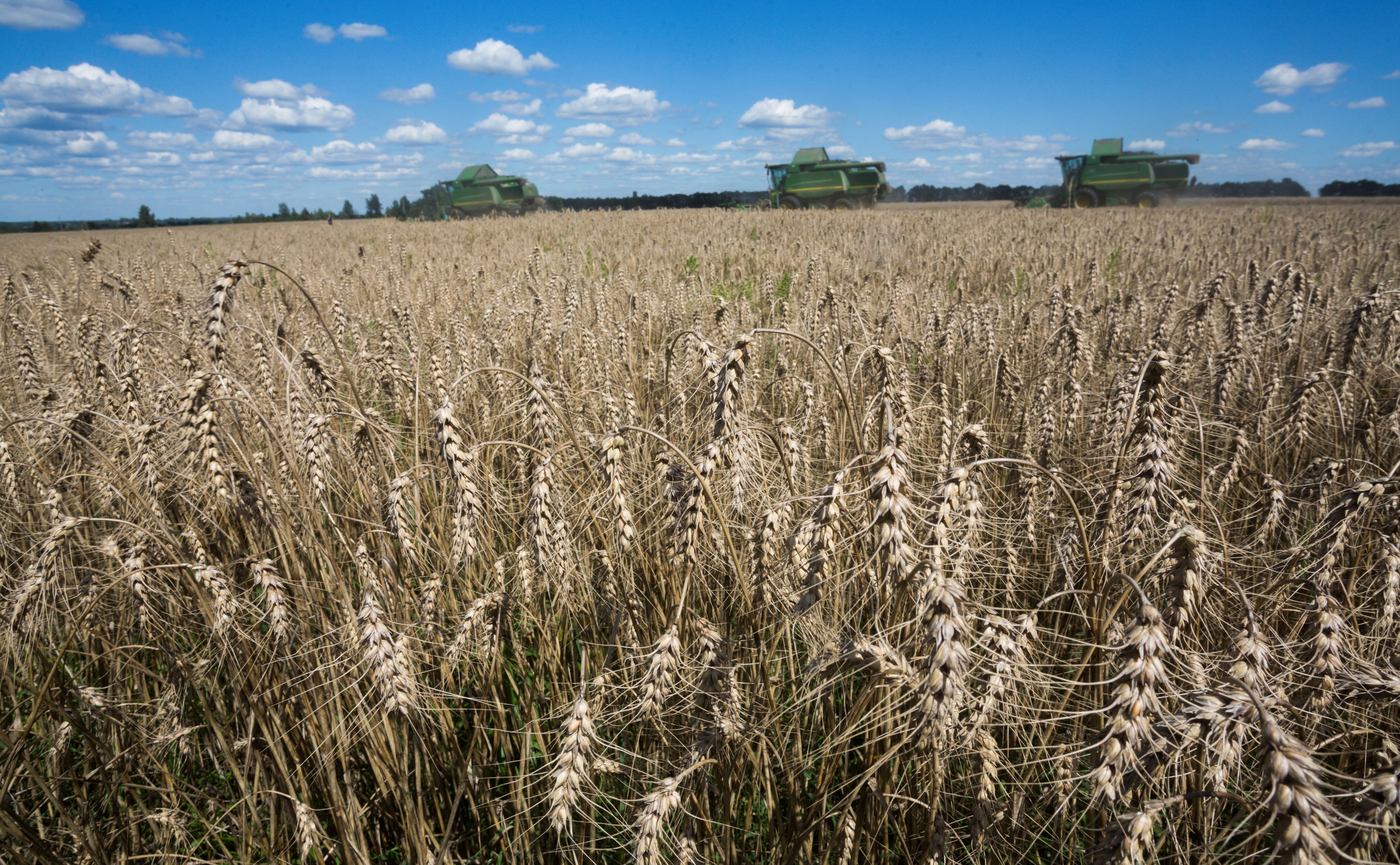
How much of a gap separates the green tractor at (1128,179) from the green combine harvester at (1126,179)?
0.02 meters

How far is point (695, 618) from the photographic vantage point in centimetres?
147

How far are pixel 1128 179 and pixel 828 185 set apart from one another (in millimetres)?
11762

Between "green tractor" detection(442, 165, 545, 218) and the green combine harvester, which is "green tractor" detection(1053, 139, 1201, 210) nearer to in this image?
the green combine harvester

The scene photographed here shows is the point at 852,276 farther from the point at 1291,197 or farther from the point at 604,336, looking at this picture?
the point at 1291,197

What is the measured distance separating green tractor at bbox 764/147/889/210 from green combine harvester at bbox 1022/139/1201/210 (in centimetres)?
637

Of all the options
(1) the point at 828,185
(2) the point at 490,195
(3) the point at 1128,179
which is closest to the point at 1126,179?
(3) the point at 1128,179

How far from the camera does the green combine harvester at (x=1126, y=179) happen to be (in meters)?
24.1

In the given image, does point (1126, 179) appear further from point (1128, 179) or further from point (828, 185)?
point (828, 185)

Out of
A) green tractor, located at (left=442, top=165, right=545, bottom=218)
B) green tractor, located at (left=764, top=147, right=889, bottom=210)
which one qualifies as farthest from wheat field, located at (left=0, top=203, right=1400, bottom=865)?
green tractor, located at (left=442, top=165, right=545, bottom=218)

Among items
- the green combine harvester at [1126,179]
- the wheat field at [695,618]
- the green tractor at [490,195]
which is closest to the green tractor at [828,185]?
the green combine harvester at [1126,179]

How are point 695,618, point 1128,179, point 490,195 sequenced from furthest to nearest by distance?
point 490,195
point 1128,179
point 695,618

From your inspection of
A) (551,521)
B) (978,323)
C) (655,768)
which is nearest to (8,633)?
(551,521)

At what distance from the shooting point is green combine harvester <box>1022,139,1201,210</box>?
950 inches

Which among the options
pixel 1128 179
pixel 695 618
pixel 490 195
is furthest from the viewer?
pixel 490 195
